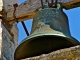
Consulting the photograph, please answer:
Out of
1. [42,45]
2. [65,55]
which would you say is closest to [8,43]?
[42,45]

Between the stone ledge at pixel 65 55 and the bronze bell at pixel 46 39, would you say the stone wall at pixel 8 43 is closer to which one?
the bronze bell at pixel 46 39

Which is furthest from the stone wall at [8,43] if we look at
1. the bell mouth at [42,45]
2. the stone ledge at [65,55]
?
the stone ledge at [65,55]

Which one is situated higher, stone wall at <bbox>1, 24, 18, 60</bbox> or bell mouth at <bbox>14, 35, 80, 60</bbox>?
bell mouth at <bbox>14, 35, 80, 60</bbox>

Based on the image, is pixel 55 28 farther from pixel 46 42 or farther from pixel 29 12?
pixel 29 12

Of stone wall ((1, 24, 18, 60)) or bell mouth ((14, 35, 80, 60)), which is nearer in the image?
bell mouth ((14, 35, 80, 60))

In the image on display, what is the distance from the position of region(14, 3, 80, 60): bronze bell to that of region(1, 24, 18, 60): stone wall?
0.51 meters

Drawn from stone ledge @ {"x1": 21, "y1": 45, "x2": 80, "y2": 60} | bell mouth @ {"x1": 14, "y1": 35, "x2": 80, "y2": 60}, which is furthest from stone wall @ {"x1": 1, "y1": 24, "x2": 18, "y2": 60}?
stone ledge @ {"x1": 21, "y1": 45, "x2": 80, "y2": 60}

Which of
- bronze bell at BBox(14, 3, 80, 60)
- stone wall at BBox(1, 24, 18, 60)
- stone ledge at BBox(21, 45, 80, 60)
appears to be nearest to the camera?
stone ledge at BBox(21, 45, 80, 60)

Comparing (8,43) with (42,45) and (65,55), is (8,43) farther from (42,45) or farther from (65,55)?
(65,55)

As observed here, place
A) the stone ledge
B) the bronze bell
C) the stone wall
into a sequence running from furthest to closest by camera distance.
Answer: the stone wall → the bronze bell → the stone ledge

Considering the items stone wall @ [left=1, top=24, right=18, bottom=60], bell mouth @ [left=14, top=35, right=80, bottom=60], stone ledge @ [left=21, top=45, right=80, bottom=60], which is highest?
stone ledge @ [left=21, top=45, right=80, bottom=60]

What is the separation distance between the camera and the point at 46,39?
3.76 meters

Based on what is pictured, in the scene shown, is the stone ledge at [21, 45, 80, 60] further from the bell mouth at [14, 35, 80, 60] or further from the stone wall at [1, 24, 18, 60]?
the stone wall at [1, 24, 18, 60]

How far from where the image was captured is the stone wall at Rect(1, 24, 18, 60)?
431 centimetres
